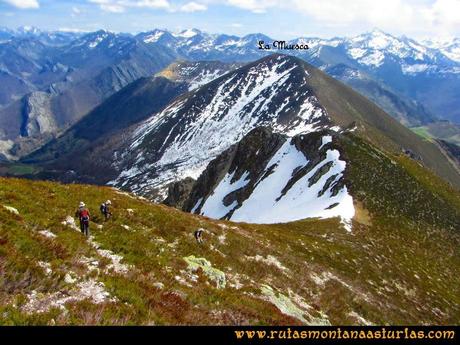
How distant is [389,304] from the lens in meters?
36.6

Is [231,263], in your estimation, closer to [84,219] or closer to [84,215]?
[84,219]

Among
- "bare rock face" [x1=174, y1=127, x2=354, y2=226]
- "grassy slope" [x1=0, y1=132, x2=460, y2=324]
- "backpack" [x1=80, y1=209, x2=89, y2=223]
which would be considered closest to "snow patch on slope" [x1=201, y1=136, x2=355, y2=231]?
"bare rock face" [x1=174, y1=127, x2=354, y2=226]

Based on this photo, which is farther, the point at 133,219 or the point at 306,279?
the point at 306,279

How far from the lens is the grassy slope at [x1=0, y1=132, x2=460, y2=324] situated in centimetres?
1511

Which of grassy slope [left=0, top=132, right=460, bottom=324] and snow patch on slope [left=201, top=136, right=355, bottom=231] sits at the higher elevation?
grassy slope [left=0, top=132, right=460, bottom=324]

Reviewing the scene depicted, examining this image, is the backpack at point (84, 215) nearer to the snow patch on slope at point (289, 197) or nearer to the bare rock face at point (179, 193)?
the snow patch on slope at point (289, 197)

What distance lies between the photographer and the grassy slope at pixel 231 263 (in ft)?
49.6

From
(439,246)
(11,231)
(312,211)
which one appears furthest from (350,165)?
(11,231)

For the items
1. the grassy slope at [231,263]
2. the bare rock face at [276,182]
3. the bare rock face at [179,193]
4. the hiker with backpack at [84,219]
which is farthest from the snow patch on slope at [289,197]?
the hiker with backpack at [84,219]

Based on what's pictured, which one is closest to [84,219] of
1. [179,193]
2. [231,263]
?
[231,263]

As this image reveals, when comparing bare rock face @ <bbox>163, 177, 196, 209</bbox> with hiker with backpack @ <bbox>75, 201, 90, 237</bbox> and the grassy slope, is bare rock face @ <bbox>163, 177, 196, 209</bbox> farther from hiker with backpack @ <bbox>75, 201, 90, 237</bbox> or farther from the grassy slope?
hiker with backpack @ <bbox>75, 201, 90, 237</bbox>

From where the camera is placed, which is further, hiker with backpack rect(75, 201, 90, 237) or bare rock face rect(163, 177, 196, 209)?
bare rock face rect(163, 177, 196, 209)
